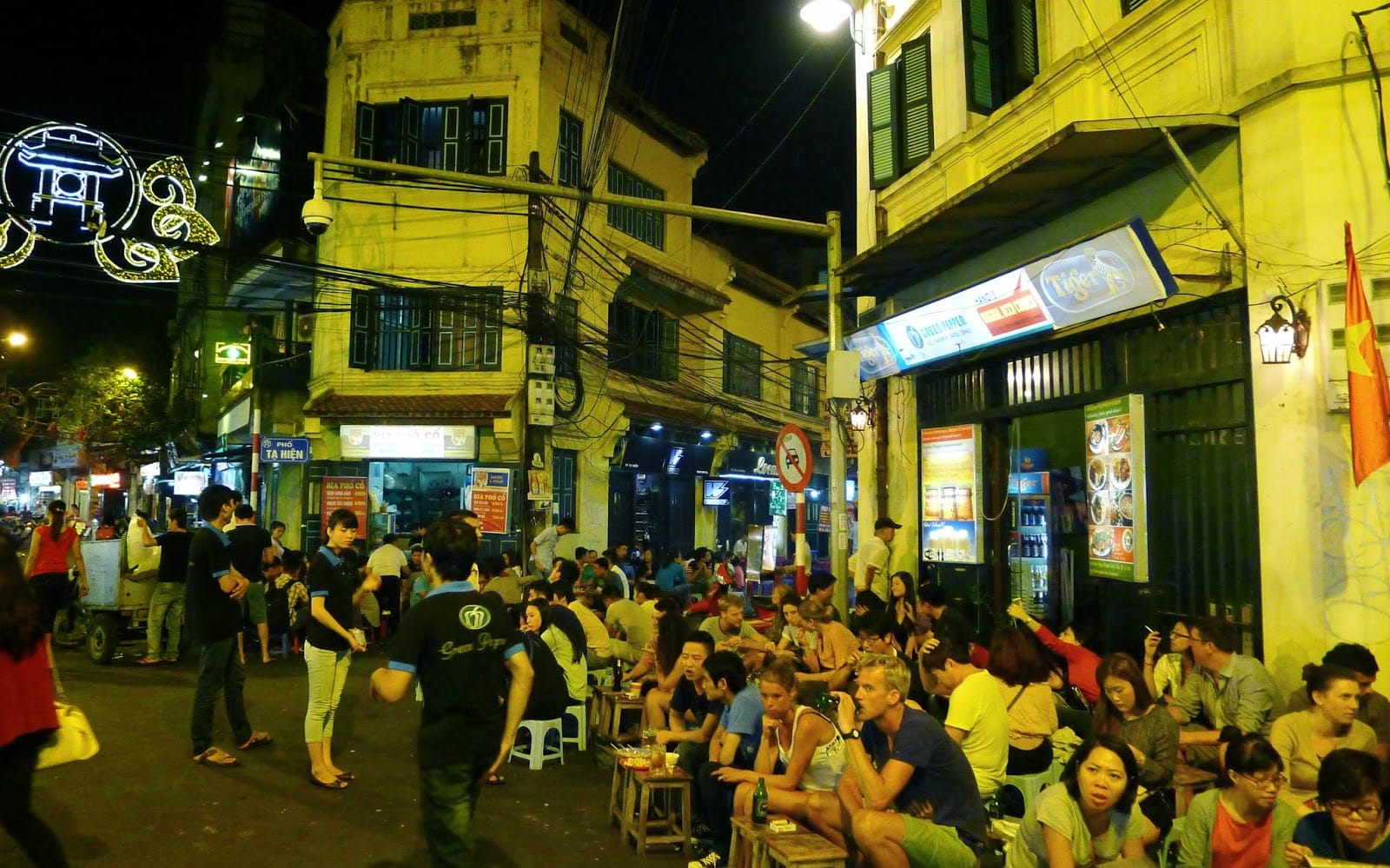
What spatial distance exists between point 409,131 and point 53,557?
37.1ft

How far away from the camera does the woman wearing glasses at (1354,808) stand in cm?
372

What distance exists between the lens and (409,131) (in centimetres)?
1944

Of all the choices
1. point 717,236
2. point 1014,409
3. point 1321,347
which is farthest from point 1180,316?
point 717,236

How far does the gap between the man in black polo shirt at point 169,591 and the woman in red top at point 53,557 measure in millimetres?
809

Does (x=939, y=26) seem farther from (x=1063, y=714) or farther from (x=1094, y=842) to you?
(x=1094, y=842)

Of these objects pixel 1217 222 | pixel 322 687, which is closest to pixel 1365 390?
pixel 1217 222

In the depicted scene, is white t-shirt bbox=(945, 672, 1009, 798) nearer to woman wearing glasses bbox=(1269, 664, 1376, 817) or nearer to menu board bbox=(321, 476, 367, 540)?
woman wearing glasses bbox=(1269, 664, 1376, 817)

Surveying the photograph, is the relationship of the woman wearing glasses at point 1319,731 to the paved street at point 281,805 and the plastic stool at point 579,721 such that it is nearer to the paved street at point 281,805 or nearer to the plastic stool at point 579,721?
the paved street at point 281,805

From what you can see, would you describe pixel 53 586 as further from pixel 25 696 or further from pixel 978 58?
pixel 978 58

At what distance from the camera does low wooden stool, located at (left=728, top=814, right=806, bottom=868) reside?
16.1 ft

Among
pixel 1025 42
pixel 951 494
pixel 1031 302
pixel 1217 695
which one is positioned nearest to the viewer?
pixel 1217 695

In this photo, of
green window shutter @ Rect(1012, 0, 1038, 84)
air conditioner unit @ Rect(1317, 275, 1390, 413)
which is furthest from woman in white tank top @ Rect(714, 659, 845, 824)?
green window shutter @ Rect(1012, 0, 1038, 84)

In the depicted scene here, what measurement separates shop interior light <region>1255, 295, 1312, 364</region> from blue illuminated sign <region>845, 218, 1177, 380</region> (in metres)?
0.72

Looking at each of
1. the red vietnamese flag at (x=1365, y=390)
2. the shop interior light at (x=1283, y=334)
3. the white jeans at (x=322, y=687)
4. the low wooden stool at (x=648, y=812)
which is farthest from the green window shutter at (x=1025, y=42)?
the white jeans at (x=322, y=687)
